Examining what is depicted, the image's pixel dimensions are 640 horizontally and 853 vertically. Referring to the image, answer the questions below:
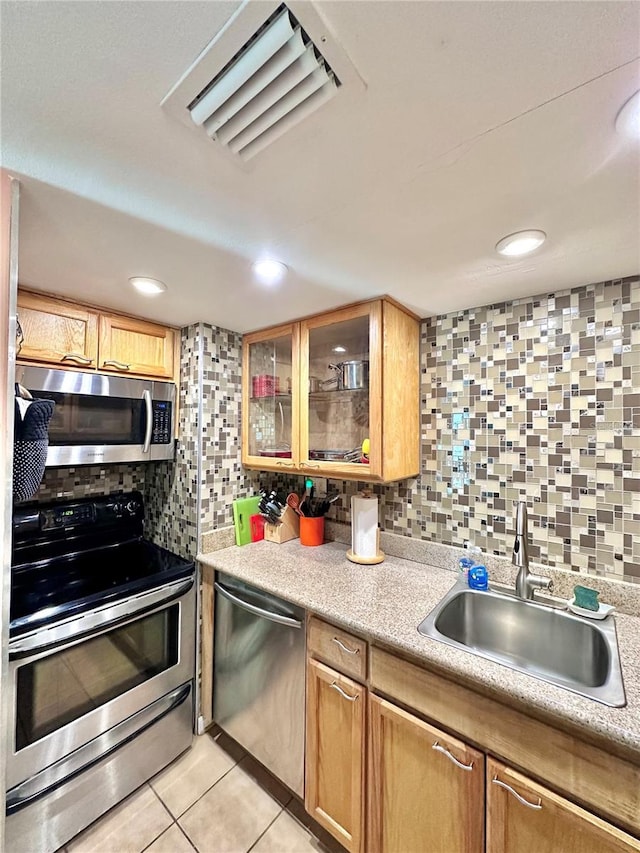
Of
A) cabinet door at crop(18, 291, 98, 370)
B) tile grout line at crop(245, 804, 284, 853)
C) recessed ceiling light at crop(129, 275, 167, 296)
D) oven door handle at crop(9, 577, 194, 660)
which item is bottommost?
tile grout line at crop(245, 804, 284, 853)

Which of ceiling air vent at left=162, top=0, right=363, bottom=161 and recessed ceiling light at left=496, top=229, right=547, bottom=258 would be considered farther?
recessed ceiling light at left=496, top=229, right=547, bottom=258

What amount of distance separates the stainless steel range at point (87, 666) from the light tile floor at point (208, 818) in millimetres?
68

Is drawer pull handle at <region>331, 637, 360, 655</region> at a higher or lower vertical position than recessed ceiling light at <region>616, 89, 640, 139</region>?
lower

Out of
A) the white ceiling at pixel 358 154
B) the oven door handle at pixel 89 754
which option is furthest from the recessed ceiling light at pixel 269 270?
the oven door handle at pixel 89 754

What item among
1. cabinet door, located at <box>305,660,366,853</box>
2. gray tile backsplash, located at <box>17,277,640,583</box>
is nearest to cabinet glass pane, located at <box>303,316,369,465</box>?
gray tile backsplash, located at <box>17,277,640,583</box>

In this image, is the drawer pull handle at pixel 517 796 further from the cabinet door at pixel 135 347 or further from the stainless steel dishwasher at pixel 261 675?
the cabinet door at pixel 135 347

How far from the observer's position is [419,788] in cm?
110

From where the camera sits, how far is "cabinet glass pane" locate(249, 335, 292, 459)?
1.88 meters

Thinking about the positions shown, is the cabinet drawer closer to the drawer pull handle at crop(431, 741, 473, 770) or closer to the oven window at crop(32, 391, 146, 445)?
the drawer pull handle at crop(431, 741, 473, 770)

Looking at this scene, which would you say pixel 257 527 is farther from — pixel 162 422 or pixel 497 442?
pixel 497 442

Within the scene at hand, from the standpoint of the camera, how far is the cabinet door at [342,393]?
1527 mm

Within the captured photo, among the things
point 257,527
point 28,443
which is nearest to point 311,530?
point 257,527

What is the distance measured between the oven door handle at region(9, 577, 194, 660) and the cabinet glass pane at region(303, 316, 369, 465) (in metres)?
0.92

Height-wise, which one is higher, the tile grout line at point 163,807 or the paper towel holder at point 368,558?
the paper towel holder at point 368,558
